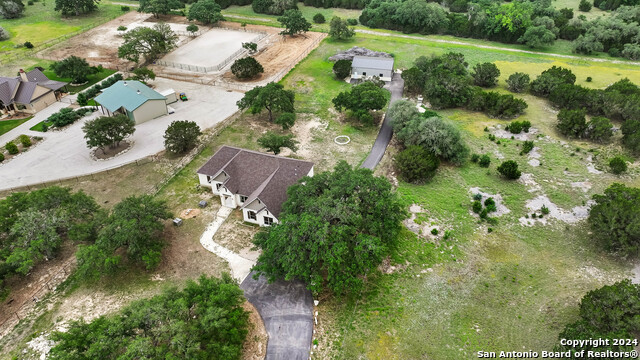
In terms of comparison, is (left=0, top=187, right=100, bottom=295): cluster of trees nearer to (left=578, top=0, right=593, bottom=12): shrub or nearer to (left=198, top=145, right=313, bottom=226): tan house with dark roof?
(left=198, top=145, right=313, bottom=226): tan house with dark roof

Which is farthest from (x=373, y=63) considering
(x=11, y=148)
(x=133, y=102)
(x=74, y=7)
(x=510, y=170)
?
(x=74, y=7)

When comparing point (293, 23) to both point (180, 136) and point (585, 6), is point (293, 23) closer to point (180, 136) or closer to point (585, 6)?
point (180, 136)

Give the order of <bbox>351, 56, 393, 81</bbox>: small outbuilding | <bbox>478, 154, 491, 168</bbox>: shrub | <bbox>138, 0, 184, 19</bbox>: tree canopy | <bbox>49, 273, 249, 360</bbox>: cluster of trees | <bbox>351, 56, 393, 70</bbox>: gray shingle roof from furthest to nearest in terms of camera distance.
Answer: <bbox>138, 0, 184, 19</bbox>: tree canopy
<bbox>351, 56, 393, 70</bbox>: gray shingle roof
<bbox>351, 56, 393, 81</bbox>: small outbuilding
<bbox>478, 154, 491, 168</bbox>: shrub
<bbox>49, 273, 249, 360</bbox>: cluster of trees

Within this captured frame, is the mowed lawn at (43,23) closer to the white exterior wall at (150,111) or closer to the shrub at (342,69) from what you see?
the white exterior wall at (150,111)

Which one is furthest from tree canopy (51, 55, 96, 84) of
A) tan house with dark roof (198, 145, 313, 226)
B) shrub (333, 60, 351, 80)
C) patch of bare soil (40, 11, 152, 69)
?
shrub (333, 60, 351, 80)

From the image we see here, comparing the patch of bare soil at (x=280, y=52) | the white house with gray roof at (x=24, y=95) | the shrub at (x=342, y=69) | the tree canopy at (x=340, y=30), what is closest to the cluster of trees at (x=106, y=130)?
the white house with gray roof at (x=24, y=95)

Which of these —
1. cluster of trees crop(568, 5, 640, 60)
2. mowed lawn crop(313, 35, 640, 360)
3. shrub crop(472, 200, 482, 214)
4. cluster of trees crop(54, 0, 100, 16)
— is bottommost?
mowed lawn crop(313, 35, 640, 360)
